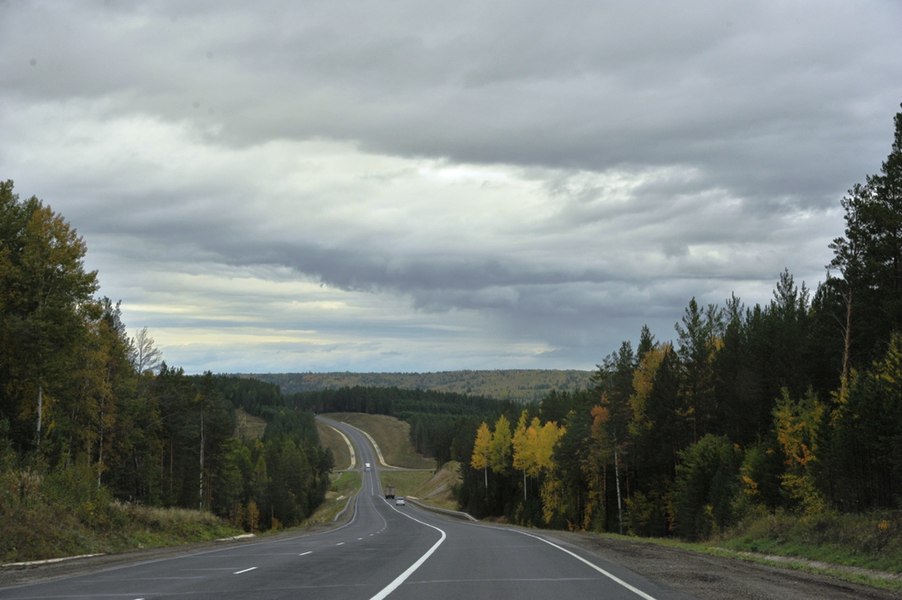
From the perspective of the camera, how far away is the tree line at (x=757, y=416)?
3522 cm

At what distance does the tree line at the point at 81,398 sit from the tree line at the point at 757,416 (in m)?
32.9

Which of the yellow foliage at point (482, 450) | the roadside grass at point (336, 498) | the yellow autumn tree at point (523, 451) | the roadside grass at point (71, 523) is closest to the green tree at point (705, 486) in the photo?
the roadside grass at point (71, 523)

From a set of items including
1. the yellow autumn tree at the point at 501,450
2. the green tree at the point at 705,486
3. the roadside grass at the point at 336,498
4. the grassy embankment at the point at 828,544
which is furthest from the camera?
the roadside grass at the point at 336,498

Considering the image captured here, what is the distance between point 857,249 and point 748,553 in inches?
842

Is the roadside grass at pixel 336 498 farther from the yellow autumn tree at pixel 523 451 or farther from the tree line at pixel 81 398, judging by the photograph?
the tree line at pixel 81 398

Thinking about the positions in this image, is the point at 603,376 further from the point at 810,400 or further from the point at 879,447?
the point at 879,447

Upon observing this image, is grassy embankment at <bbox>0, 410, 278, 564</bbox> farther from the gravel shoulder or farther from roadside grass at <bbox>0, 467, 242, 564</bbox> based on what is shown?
the gravel shoulder

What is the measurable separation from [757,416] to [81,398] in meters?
48.5

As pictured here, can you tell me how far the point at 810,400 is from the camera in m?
46.0

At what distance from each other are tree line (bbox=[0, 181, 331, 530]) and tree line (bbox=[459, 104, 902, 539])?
32.9 metres

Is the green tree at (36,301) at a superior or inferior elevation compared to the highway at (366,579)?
superior

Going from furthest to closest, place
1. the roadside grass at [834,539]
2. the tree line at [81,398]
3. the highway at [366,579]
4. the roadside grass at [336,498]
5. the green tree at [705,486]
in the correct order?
the roadside grass at [336,498] < the green tree at [705,486] < the tree line at [81,398] < the roadside grass at [834,539] < the highway at [366,579]

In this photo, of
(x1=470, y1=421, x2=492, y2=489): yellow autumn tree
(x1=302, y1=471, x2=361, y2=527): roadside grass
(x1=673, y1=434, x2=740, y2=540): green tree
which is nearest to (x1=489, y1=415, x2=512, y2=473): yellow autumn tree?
(x1=470, y1=421, x2=492, y2=489): yellow autumn tree

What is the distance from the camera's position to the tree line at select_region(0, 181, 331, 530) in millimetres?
40094
